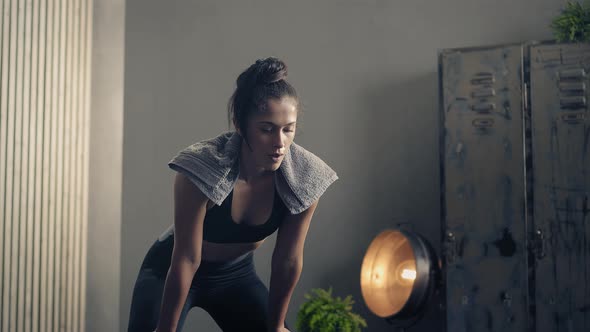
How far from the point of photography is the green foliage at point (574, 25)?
325 cm

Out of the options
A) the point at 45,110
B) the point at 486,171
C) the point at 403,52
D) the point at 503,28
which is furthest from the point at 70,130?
the point at 503,28

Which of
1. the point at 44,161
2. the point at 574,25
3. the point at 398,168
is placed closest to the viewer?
the point at 574,25

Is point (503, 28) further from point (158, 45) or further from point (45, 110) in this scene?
point (45, 110)

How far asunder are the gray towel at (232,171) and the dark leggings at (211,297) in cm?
30

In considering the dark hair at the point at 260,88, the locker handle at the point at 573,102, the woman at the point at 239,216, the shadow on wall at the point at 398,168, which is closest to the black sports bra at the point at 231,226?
the woman at the point at 239,216

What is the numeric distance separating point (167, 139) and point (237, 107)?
2.13 m

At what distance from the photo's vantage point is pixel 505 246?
3.33 metres

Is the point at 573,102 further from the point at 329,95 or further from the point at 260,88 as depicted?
the point at 260,88

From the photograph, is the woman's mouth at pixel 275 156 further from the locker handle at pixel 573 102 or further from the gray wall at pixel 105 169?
the gray wall at pixel 105 169

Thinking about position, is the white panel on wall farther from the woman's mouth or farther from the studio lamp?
the woman's mouth

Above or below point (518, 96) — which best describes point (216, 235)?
below

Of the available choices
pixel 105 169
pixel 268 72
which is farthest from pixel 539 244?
pixel 105 169

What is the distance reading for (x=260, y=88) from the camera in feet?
6.86

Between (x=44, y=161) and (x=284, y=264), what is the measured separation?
1.89 m
